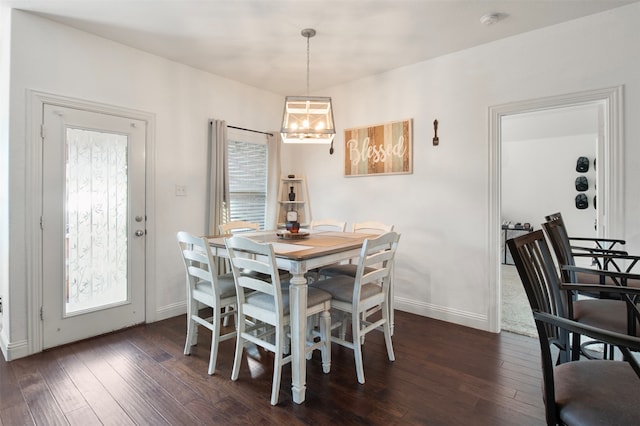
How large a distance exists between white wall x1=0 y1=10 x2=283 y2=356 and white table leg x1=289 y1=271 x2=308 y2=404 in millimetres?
2086

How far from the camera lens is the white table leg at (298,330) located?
198 cm

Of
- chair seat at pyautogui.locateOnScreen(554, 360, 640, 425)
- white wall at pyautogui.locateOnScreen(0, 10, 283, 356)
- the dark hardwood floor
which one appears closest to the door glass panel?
white wall at pyautogui.locateOnScreen(0, 10, 283, 356)

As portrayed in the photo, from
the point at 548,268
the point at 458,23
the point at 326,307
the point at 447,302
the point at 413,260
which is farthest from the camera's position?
the point at 413,260

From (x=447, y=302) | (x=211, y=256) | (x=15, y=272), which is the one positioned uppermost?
(x=211, y=256)

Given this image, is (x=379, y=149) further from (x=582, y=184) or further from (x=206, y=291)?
A: (x=582, y=184)

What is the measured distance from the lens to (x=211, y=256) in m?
2.33

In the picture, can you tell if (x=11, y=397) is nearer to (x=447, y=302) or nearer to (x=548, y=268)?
(x=548, y=268)

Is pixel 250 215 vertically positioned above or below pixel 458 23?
below

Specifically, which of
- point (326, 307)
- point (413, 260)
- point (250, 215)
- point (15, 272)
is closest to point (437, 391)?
point (326, 307)

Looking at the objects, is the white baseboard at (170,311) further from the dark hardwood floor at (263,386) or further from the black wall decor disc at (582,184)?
the black wall decor disc at (582,184)

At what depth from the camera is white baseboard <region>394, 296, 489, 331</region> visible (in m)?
3.17

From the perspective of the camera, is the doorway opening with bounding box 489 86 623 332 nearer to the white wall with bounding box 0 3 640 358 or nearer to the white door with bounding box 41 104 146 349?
the white wall with bounding box 0 3 640 358

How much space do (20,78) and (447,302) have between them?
4242mm

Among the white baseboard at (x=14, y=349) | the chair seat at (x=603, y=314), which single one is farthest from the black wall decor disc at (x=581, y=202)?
the white baseboard at (x=14, y=349)
